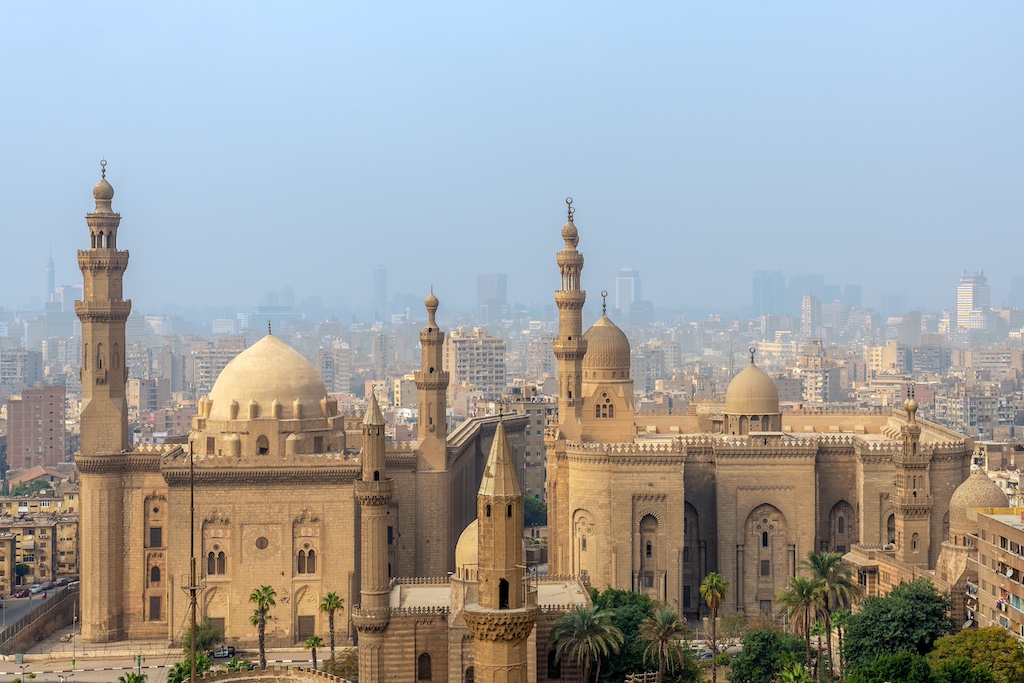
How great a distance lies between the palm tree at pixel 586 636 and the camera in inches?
1818

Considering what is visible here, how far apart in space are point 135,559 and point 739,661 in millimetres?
21884

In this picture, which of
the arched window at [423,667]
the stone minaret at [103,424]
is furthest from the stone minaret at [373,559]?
the stone minaret at [103,424]

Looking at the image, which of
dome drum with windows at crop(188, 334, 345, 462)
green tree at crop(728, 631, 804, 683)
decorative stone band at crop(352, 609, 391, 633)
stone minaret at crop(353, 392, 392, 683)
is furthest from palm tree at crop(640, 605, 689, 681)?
dome drum with windows at crop(188, 334, 345, 462)

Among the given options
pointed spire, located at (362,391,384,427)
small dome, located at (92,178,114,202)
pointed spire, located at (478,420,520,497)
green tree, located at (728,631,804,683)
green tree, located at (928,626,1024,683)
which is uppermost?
small dome, located at (92,178,114,202)

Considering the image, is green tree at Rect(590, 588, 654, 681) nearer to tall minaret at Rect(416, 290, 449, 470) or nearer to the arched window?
the arched window

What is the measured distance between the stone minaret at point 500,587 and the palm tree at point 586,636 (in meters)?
9.54

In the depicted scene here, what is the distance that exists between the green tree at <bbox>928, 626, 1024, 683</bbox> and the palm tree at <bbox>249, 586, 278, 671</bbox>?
66.9 feet

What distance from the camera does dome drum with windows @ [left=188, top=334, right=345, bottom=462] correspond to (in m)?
59.7

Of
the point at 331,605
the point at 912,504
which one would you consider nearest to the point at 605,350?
the point at 912,504

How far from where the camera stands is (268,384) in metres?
60.3

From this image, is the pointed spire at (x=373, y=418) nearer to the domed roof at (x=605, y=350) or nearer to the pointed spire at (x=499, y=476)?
the pointed spire at (x=499, y=476)

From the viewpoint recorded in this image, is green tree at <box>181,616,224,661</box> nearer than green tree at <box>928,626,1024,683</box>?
No

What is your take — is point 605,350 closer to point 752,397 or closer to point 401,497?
A: point 752,397

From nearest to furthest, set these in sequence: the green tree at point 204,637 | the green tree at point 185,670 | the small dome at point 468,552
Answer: the green tree at point 185,670, the small dome at point 468,552, the green tree at point 204,637
